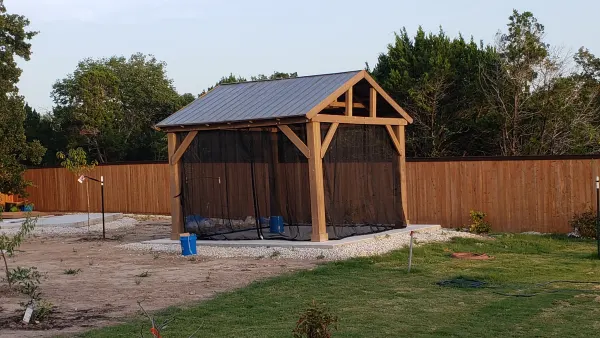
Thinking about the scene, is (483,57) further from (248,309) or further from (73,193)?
(248,309)

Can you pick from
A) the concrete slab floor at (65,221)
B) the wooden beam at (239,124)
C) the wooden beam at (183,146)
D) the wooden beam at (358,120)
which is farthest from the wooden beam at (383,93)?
the concrete slab floor at (65,221)

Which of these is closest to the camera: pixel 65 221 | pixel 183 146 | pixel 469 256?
pixel 469 256

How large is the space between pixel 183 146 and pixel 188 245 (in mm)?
2755

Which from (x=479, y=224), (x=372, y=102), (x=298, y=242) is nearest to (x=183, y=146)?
(x=298, y=242)

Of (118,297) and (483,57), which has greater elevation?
(483,57)

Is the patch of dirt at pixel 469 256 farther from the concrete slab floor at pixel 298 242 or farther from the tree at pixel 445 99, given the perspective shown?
the tree at pixel 445 99

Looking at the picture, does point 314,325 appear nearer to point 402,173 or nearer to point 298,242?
point 298,242

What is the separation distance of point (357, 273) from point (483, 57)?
1651 centimetres

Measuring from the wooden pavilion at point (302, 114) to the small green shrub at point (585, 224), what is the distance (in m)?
3.79

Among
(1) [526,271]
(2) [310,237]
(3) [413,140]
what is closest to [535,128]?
(3) [413,140]

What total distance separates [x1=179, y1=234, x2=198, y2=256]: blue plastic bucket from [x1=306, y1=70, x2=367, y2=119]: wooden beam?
10.9 ft

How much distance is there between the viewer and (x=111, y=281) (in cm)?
1244

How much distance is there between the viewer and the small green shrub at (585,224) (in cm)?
1684

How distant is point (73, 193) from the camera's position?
30.0 metres
